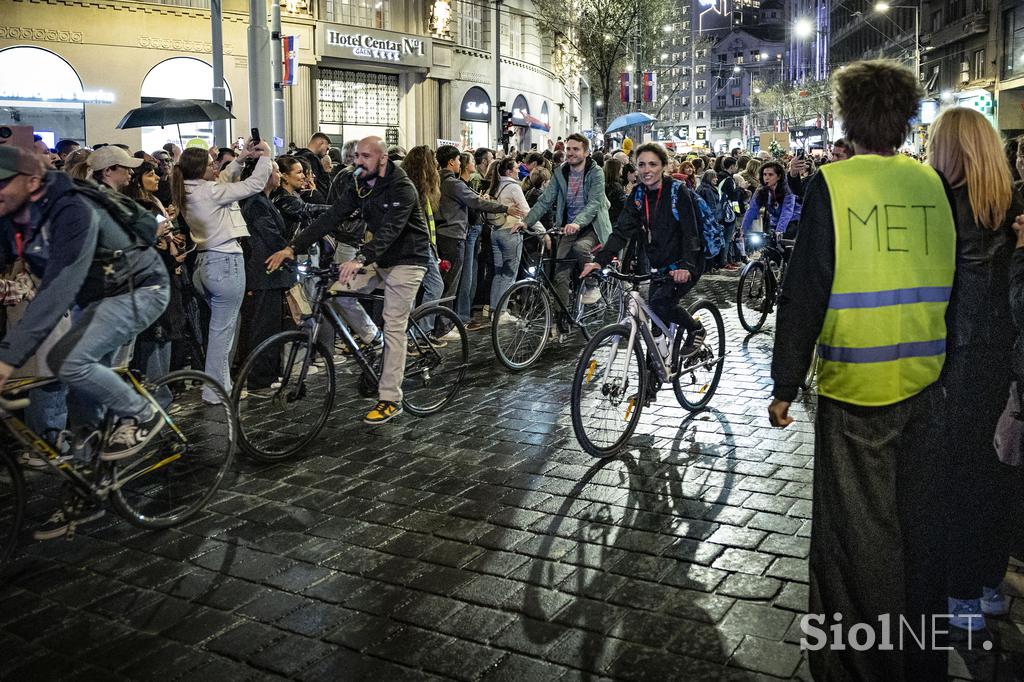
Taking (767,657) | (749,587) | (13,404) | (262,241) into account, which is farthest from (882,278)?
(262,241)

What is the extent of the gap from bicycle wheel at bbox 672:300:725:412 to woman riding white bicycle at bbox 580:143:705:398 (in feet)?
0.40

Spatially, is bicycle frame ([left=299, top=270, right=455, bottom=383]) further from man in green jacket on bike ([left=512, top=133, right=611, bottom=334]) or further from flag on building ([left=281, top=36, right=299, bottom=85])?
flag on building ([left=281, top=36, right=299, bottom=85])

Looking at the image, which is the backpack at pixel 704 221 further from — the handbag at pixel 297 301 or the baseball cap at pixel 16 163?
the baseball cap at pixel 16 163

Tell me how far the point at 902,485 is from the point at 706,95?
19241 cm

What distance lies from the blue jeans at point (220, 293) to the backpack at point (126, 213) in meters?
2.57

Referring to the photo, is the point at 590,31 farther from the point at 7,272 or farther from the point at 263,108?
the point at 7,272

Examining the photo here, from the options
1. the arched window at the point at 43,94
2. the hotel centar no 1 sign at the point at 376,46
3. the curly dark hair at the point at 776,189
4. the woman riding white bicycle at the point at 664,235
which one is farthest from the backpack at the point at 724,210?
the hotel centar no 1 sign at the point at 376,46

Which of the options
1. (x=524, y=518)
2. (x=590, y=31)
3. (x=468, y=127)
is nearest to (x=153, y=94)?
Answer: (x=468, y=127)

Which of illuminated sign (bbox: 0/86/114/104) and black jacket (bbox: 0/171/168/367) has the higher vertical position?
illuminated sign (bbox: 0/86/114/104)

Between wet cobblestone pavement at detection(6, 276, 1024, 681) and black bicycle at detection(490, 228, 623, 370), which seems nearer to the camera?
wet cobblestone pavement at detection(6, 276, 1024, 681)

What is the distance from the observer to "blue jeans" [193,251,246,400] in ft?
26.5

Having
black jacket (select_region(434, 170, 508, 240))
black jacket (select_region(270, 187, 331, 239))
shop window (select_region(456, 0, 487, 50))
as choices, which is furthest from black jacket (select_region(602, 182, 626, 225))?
shop window (select_region(456, 0, 487, 50))

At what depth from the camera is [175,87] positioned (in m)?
29.8

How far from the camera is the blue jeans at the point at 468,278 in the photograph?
12.3 meters
